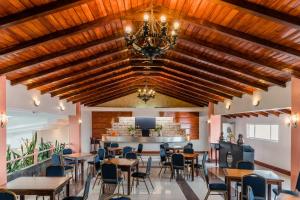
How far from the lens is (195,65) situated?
10.1 m

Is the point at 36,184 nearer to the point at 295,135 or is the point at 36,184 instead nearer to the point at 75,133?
the point at 295,135

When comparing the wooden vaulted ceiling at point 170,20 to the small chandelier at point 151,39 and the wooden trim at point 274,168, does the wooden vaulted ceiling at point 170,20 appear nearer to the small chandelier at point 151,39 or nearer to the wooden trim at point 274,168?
the small chandelier at point 151,39

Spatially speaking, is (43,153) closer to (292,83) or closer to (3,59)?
(3,59)

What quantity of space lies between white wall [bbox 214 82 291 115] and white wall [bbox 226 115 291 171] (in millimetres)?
1730

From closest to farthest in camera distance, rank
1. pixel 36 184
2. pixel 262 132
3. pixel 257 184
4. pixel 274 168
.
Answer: pixel 36 184
pixel 257 184
pixel 274 168
pixel 262 132

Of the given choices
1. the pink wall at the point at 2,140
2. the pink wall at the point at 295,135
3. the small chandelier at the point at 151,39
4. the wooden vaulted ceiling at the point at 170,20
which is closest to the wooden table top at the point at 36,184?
the pink wall at the point at 2,140

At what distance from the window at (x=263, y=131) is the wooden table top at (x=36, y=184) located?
9.85m

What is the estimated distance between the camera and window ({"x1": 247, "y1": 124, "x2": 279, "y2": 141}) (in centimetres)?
1339

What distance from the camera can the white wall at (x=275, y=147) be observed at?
12.0 meters

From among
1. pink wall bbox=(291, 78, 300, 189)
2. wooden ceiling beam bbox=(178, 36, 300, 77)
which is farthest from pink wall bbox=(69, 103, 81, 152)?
pink wall bbox=(291, 78, 300, 189)

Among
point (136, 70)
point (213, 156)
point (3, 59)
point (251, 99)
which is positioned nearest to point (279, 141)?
point (251, 99)

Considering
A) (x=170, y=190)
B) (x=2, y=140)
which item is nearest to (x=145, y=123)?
(x=170, y=190)

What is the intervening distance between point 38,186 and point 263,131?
11.5 metres

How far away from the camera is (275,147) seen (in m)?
13.1
